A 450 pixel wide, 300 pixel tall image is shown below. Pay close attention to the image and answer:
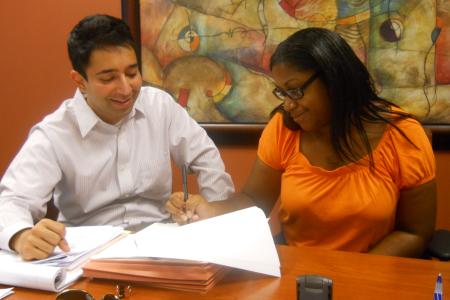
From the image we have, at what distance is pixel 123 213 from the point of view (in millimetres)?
1680

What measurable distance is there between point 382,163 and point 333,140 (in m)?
0.16

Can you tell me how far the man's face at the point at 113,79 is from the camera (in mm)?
1554

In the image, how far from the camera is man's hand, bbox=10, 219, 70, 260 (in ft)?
3.53

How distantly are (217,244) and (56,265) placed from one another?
13.9 inches

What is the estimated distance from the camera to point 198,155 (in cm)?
178

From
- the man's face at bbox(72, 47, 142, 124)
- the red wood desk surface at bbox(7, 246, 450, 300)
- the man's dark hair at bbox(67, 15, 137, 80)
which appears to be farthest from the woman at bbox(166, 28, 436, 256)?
the man's dark hair at bbox(67, 15, 137, 80)

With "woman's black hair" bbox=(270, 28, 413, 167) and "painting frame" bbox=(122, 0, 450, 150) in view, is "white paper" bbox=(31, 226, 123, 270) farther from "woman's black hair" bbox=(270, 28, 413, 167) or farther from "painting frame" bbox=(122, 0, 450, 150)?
"painting frame" bbox=(122, 0, 450, 150)

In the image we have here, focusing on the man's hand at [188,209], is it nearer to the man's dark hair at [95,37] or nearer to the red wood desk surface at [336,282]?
the red wood desk surface at [336,282]

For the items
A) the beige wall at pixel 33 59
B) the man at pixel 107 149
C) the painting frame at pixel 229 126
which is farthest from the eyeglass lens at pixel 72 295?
the beige wall at pixel 33 59

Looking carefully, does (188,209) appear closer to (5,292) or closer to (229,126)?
(5,292)

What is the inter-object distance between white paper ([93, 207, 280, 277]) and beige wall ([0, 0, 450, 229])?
1.27m

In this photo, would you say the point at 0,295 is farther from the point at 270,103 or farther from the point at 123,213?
the point at 270,103

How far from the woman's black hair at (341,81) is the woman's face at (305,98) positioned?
1 cm

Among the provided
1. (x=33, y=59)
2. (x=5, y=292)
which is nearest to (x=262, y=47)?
(x=33, y=59)
